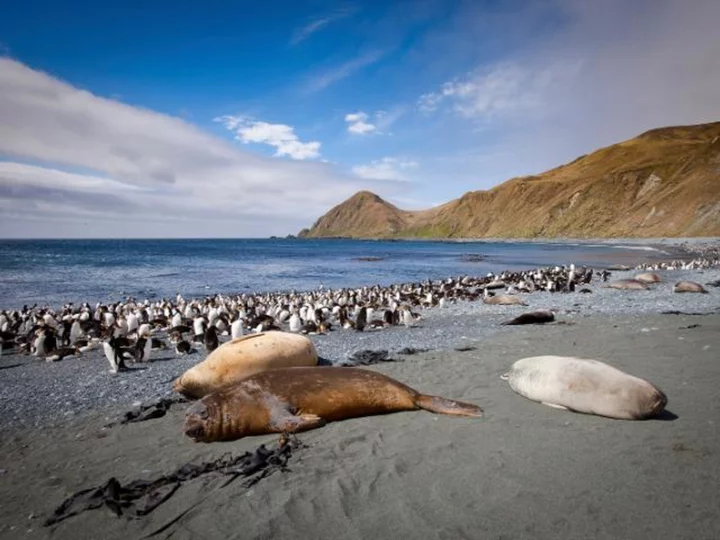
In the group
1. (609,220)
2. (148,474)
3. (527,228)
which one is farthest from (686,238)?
(148,474)

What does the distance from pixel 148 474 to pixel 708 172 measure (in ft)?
322

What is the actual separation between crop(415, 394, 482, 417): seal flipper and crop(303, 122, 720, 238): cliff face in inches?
3209

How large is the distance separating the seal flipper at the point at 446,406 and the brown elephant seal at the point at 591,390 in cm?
97

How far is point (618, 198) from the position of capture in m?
96.8

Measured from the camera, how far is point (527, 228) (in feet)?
386

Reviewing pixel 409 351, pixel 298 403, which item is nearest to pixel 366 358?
pixel 409 351

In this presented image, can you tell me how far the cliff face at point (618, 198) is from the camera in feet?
249

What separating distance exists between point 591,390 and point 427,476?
8.49 feet

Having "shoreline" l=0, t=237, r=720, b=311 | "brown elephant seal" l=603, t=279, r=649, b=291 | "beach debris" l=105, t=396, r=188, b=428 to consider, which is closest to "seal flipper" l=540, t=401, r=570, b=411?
"beach debris" l=105, t=396, r=188, b=428

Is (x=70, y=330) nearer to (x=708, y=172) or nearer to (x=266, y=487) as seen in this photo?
(x=266, y=487)

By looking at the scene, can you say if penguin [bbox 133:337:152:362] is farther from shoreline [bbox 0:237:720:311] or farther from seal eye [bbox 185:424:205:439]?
shoreline [bbox 0:237:720:311]

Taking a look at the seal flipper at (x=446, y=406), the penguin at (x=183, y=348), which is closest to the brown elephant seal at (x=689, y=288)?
the seal flipper at (x=446, y=406)

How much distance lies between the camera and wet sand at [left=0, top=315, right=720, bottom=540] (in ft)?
11.6

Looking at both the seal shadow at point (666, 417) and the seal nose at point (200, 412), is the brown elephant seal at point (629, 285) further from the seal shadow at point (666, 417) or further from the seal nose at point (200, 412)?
the seal nose at point (200, 412)
